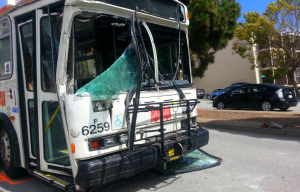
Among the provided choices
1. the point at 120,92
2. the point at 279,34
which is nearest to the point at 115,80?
the point at 120,92

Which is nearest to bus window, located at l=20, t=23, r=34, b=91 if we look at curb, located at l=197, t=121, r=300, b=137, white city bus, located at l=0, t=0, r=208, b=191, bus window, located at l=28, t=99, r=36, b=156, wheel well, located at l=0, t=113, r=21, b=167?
white city bus, located at l=0, t=0, r=208, b=191

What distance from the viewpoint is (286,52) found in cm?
1981

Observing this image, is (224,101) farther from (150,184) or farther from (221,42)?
(150,184)

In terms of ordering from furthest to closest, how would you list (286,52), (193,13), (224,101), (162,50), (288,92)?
A: (286,52)
(224,101)
(288,92)
(193,13)
(162,50)

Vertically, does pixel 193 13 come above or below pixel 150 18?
above

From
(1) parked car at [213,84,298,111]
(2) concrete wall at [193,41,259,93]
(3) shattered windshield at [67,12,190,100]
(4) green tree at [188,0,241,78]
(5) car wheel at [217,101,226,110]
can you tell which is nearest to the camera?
(3) shattered windshield at [67,12,190,100]

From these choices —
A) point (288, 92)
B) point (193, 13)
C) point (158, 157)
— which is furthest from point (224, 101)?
point (158, 157)

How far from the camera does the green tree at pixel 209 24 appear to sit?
12.9 meters

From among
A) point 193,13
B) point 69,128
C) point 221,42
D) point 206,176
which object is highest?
point 193,13

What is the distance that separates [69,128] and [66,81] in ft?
2.13

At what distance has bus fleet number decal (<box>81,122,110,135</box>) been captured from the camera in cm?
354

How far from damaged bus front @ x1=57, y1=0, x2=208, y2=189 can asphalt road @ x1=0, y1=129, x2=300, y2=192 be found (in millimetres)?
625

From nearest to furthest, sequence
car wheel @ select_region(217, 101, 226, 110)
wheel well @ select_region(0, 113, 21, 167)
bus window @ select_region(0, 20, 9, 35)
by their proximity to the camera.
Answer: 1. wheel well @ select_region(0, 113, 21, 167)
2. bus window @ select_region(0, 20, 9, 35)
3. car wheel @ select_region(217, 101, 226, 110)

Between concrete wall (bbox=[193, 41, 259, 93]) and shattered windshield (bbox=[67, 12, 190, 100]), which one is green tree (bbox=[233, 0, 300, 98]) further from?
shattered windshield (bbox=[67, 12, 190, 100])
